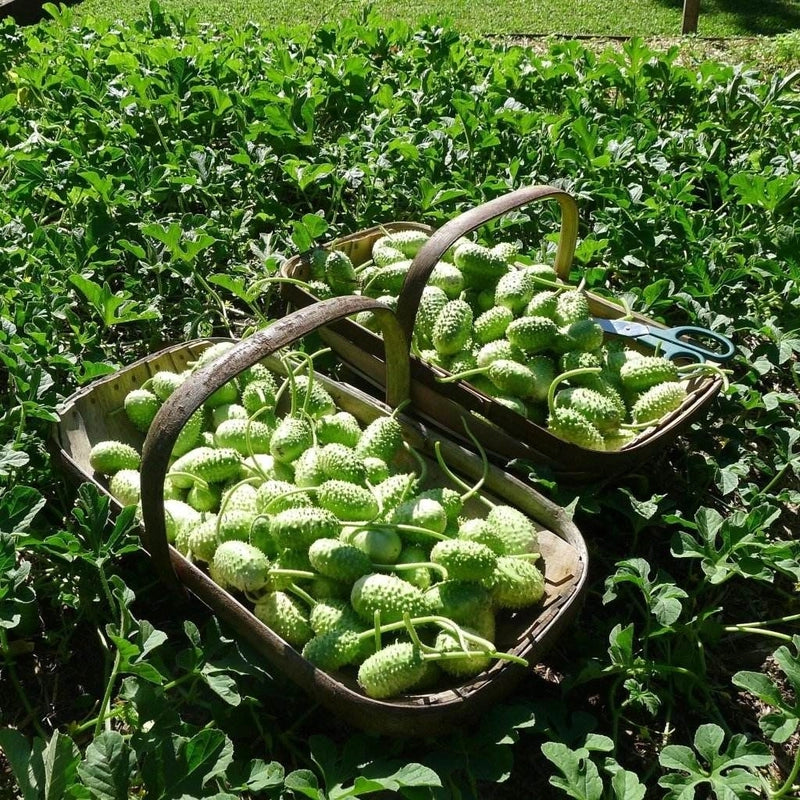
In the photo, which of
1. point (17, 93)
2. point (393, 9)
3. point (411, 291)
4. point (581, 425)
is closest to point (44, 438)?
point (411, 291)

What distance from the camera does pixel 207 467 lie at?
233 cm

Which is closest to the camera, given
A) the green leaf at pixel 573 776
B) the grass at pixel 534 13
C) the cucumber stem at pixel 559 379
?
the green leaf at pixel 573 776

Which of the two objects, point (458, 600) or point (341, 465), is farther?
point (341, 465)

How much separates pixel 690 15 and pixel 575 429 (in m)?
5.98

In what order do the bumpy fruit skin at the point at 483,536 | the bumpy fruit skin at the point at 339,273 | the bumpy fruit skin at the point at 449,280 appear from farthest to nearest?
the bumpy fruit skin at the point at 339,273
the bumpy fruit skin at the point at 449,280
the bumpy fruit skin at the point at 483,536

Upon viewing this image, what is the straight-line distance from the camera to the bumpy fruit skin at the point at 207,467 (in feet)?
7.65

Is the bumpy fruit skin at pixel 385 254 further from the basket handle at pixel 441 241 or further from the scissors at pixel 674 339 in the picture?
the scissors at pixel 674 339

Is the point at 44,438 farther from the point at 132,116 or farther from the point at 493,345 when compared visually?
the point at 132,116

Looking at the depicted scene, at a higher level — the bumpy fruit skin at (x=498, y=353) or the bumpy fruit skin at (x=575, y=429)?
the bumpy fruit skin at (x=498, y=353)

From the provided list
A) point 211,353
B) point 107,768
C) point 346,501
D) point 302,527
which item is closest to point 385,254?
point 211,353

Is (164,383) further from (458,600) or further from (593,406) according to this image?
(593,406)

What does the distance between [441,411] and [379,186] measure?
63.3 inches

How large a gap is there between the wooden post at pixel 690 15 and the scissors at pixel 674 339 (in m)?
5.30

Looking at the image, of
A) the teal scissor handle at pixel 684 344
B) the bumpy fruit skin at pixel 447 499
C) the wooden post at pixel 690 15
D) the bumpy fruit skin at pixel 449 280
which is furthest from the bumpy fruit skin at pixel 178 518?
the wooden post at pixel 690 15
